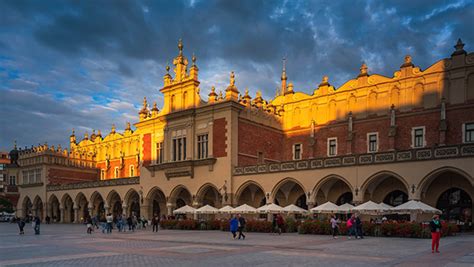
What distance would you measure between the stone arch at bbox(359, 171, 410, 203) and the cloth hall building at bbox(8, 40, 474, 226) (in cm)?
7

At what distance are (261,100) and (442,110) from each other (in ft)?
56.8

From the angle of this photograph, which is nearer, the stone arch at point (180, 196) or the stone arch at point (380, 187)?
the stone arch at point (380, 187)

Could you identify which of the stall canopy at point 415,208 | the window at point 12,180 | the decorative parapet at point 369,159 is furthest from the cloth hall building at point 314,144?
the window at point 12,180

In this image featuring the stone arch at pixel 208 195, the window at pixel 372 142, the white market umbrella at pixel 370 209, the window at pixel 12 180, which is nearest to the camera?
the white market umbrella at pixel 370 209

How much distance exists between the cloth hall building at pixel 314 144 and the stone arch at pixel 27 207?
15185mm

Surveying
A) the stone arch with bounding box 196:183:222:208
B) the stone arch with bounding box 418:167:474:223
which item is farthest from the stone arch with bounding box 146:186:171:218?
the stone arch with bounding box 418:167:474:223

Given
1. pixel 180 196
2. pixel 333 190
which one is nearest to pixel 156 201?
pixel 180 196

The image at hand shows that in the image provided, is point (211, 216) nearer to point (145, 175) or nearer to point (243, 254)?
point (145, 175)

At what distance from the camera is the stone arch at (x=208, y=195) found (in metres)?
41.1

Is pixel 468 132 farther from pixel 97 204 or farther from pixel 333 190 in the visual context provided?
pixel 97 204

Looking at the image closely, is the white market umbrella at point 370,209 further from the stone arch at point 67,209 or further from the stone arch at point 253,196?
the stone arch at point 67,209

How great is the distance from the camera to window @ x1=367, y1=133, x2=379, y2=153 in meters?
38.3

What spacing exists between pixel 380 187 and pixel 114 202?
3288 centimetres

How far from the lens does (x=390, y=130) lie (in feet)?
121
